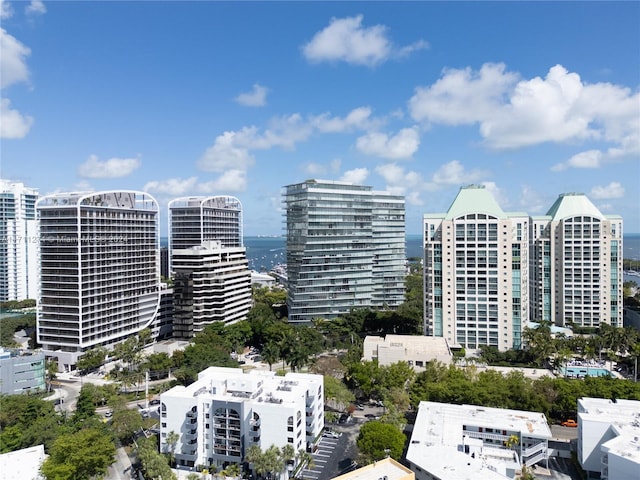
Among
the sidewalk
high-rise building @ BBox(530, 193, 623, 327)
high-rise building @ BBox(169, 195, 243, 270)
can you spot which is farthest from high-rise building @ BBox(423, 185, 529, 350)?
high-rise building @ BBox(169, 195, 243, 270)

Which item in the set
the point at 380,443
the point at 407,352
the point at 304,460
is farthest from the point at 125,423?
the point at 407,352

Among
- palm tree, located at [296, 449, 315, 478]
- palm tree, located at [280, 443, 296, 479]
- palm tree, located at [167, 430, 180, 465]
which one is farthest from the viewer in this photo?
palm tree, located at [167, 430, 180, 465]

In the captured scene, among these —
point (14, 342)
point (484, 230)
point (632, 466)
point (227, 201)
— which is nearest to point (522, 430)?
point (632, 466)

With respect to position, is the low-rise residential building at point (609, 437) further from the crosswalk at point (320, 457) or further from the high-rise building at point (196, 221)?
the high-rise building at point (196, 221)

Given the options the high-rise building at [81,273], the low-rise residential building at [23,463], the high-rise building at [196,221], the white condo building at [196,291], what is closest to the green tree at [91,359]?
the high-rise building at [81,273]

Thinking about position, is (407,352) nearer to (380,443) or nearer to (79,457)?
(380,443)

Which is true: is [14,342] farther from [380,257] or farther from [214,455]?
[380,257]

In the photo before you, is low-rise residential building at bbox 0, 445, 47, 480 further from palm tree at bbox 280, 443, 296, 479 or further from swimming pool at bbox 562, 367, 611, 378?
swimming pool at bbox 562, 367, 611, 378
